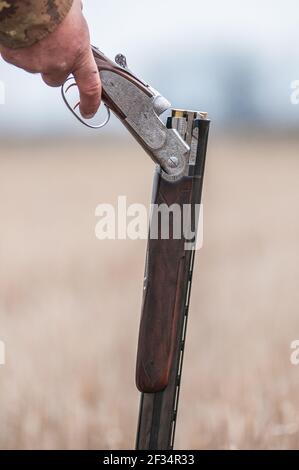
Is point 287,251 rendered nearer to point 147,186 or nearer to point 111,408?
point 111,408

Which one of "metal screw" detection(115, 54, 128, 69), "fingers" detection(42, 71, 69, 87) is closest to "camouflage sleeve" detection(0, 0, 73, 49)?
"fingers" detection(42, 71, 69, 87)

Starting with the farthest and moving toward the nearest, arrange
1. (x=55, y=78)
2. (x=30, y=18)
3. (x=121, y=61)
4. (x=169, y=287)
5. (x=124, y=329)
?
(x=124, y=329), (x=169, y=287), (x=121, y=61), (x=55, y=78), (x=30, y=18)

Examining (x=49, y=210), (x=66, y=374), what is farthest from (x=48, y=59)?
(x=49, y=210)

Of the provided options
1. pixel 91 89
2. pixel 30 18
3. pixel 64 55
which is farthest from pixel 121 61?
pixel 30 18

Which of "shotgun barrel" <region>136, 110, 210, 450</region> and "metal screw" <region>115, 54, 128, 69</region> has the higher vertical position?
"metal screw" <region>115, 54, 128, 69</region>

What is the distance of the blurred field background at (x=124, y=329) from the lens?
4.94m

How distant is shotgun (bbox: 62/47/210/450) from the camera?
3.15 m

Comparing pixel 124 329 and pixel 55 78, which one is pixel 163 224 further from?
pixel 124 329

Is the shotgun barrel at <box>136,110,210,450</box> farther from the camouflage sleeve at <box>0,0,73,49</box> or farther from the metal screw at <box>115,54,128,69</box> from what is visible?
the camouflage sleeve at <box>0,0,73,49</box>

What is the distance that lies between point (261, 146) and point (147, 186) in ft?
44.3

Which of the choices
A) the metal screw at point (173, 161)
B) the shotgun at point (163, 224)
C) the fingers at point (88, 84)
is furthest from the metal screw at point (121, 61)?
the metal screw at point (173, 161)

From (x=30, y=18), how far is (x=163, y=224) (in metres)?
0.89

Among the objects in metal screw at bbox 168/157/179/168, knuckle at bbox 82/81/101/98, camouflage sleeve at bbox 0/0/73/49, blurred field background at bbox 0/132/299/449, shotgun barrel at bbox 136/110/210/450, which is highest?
camouflage sleeve at bbox 0/0/73/49

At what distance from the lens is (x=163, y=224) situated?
325cm
